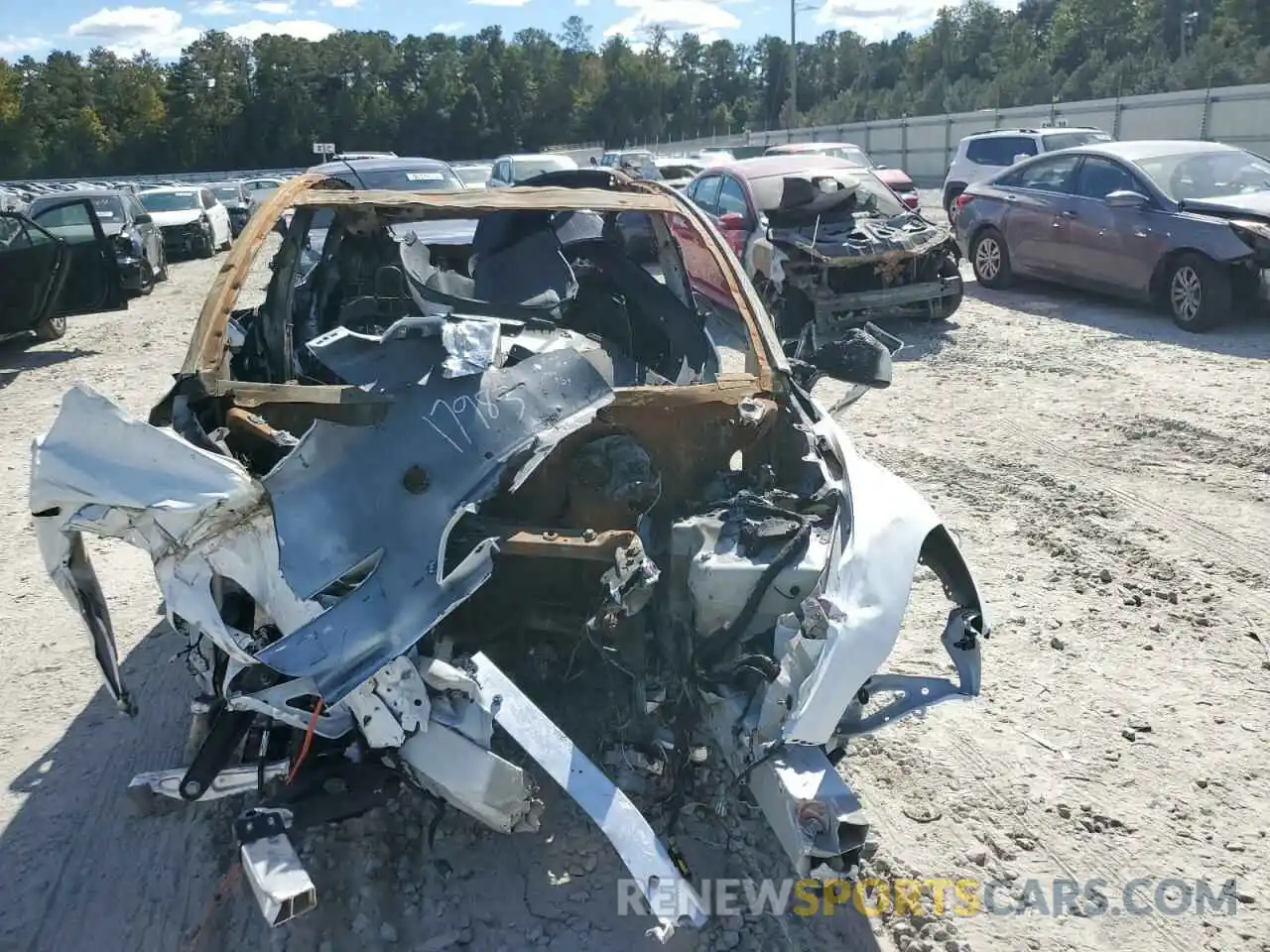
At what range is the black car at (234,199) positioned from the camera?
25234mm

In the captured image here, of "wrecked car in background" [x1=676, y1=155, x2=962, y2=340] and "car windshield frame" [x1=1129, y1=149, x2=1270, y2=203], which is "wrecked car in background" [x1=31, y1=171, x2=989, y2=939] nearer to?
"wrecked car in background" [x1=676, y1=155, x2=962, y2=340]

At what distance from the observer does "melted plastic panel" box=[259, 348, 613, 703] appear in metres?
2.61

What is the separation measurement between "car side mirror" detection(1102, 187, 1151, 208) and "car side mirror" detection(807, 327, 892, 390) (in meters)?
7.21

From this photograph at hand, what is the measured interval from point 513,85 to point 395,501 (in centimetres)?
7950

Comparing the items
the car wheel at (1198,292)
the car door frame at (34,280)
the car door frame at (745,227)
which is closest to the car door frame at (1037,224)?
the car wheel at (1198,292)

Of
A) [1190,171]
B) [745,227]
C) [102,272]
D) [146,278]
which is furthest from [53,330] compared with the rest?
[1190,171]

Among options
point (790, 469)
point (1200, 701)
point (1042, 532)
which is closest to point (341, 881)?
point (790, 469)

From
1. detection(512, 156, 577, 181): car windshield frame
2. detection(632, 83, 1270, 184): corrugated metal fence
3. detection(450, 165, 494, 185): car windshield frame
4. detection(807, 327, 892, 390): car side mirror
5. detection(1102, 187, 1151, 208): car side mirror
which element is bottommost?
detection(632, 83, 1270, 184): corrugated metal fence

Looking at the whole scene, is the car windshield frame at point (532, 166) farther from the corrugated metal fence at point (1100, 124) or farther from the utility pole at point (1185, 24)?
the utility pole at point (1185, 24)

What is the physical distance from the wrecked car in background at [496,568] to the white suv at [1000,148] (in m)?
13.8

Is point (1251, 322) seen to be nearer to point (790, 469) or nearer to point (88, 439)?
point (790, 469)

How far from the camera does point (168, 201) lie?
67.7 feet

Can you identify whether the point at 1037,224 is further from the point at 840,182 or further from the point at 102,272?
the point at 102,272

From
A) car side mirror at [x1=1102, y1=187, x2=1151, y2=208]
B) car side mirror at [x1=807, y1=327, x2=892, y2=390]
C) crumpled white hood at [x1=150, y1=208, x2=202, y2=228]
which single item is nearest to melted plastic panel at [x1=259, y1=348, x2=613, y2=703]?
car side mirror at [x1=807, y1=327, x2=892, y2=390]
